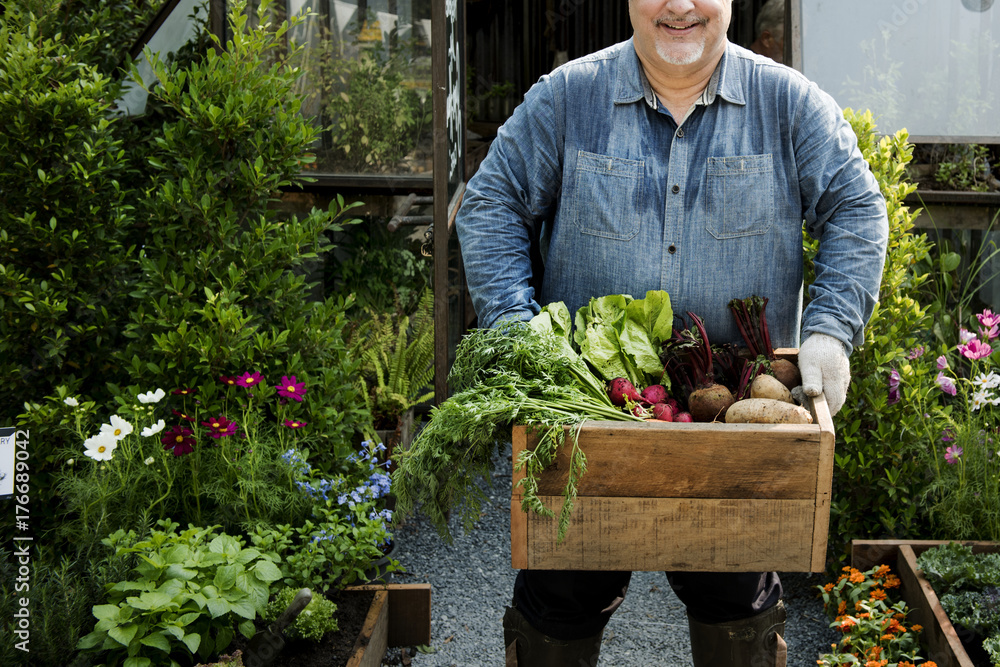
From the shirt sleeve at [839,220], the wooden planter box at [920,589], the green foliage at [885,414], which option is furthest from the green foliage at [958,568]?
the shirt sleeve at [839,220]

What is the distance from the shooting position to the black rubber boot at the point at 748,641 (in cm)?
234

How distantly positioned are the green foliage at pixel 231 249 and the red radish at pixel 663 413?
1.59m

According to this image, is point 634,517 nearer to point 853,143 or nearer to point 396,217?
point 853,143

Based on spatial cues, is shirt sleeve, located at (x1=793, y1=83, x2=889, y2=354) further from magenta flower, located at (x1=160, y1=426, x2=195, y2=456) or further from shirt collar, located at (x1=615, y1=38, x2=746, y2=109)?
magenta flower, located at (x1=160, y1=426, x2=195, y2=456)

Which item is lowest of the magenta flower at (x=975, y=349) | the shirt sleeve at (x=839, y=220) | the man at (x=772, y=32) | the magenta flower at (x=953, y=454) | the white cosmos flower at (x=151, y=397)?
the magenta flower at (x=953, y=454)

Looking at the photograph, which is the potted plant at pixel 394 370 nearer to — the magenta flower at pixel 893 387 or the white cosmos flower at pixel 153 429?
the white cosmos flower at pixel 153 429

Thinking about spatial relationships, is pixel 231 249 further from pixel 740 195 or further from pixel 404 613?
pixel 740 195

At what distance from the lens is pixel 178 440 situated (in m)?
2.91

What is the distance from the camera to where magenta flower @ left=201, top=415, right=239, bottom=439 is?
9.61 feet

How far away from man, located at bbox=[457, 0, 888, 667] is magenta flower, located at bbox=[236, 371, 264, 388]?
108 cm

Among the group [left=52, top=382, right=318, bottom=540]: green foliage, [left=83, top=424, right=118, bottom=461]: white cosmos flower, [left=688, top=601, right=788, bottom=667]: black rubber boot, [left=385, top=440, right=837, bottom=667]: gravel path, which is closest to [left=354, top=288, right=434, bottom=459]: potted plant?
[left=385, top=440, right=837, bottom=667]: gravel path

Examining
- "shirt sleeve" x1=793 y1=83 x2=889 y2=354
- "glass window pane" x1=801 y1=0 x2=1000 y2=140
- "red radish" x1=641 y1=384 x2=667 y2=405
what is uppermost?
"glass window pane" x1=801 y1=0 x2=1000 y2=140

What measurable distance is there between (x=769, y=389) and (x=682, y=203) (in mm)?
533

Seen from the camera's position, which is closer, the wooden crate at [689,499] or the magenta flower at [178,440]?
the wooden crate at [689,499]
